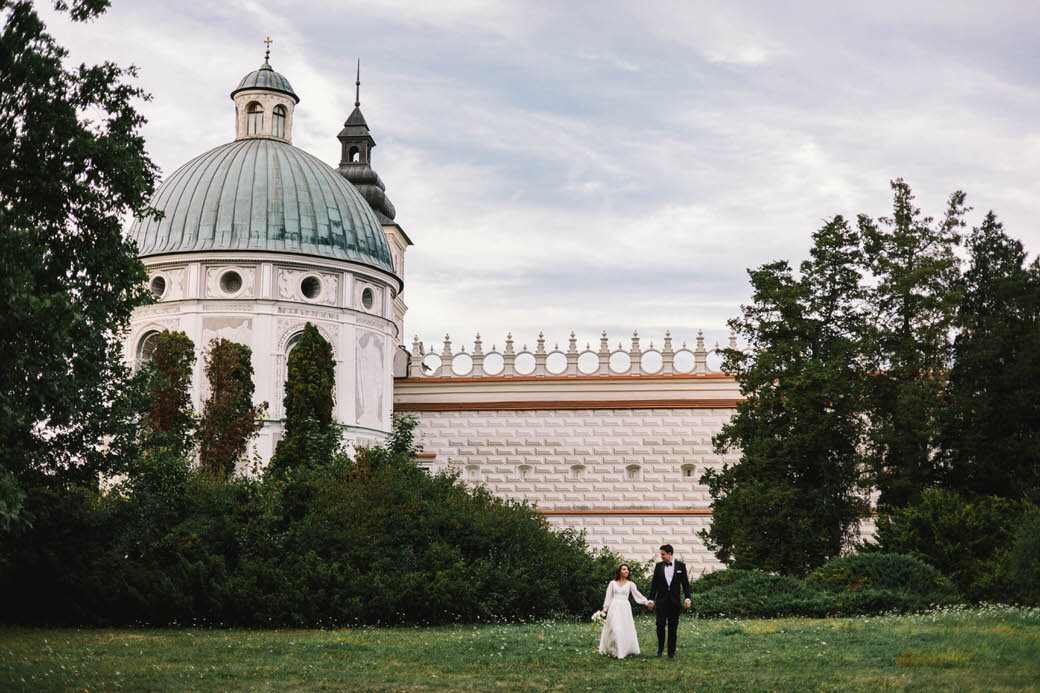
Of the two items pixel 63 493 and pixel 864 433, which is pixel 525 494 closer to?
pixel 864 433

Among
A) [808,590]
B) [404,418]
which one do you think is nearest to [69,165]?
[808,590]

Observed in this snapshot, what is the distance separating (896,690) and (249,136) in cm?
3054

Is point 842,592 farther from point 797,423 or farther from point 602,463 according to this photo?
point 602,463

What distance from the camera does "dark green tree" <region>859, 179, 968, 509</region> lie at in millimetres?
25891

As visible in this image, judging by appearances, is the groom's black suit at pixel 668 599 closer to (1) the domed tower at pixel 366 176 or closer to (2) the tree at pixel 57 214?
(2) the tree at pixel 57 214

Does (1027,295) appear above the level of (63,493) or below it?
above

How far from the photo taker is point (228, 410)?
30.5 meters

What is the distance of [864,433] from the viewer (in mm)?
26797

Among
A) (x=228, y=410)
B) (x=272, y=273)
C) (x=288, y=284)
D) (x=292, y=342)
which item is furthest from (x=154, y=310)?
(x=228, y=410)

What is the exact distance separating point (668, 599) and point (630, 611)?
0.49 metres

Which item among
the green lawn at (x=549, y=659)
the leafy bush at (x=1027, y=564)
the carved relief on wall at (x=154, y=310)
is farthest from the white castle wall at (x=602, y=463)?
the green lawn at (x=549, y=659)

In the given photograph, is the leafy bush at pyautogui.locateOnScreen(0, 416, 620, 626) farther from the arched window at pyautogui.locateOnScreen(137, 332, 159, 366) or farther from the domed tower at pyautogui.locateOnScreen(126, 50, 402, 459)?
the arched window at pyautogui.locateOnScreen(137, 332, 159, 366)

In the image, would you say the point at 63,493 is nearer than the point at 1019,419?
Yes

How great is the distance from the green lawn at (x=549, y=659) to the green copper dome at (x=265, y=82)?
76.6ft
